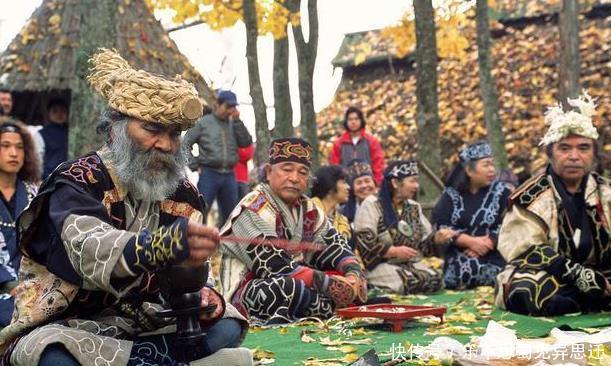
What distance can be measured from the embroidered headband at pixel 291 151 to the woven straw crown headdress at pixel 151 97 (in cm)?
274

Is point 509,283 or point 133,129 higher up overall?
point 133,129

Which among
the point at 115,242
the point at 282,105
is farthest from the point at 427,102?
the point at 115,242

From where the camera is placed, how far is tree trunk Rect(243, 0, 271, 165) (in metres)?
12.1

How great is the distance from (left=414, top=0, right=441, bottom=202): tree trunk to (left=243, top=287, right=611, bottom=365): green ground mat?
630 cm

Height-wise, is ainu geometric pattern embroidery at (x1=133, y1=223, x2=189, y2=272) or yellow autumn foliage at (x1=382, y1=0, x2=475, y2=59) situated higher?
yellow autumn foliage at (x1=382, y1=0, x2=475, y2=59)

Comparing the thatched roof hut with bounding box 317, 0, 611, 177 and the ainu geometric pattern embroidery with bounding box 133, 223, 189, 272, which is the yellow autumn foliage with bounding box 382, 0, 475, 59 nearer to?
the thatched roof hut with bounding box 317, 0, 611, 177

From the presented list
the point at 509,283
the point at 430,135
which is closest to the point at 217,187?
the point at 430,135

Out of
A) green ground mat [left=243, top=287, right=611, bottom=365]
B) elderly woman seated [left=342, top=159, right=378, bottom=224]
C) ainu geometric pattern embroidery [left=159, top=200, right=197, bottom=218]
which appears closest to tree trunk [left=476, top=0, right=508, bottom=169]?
elderly woman seated [left=342, top=159, right=378, bottom=224]

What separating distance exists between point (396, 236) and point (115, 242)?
642cm

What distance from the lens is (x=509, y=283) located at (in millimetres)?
7875

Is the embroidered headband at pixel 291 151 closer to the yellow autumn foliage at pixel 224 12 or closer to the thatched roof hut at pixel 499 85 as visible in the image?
the yellow autumn foliage at pixel 224 12

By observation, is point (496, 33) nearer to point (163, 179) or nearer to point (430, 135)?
point (430, 135)

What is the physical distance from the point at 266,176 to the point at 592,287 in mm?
2658

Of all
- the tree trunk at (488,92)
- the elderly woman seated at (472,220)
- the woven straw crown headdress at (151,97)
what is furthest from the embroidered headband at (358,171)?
the woven straw crown headdress at (151,97)
